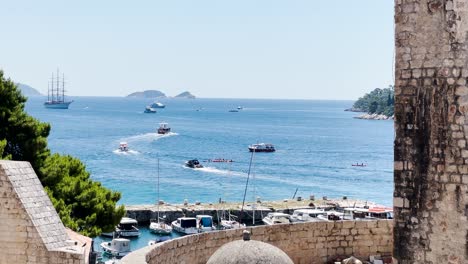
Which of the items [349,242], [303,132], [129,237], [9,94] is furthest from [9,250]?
[303,132]

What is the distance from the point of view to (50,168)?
928 inches

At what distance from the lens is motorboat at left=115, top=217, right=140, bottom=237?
57062 mm

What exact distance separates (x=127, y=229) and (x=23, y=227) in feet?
151

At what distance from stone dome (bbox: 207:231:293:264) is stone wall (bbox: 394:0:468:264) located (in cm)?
221

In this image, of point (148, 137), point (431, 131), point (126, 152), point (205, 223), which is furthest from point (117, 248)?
point (148, 137)

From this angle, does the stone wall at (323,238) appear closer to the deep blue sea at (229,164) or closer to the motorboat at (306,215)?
the motorboat at (306,215)

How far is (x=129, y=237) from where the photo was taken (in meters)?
57.1

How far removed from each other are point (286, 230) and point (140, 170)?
291ft

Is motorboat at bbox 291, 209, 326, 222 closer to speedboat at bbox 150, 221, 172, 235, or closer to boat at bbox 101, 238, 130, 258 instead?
speedboat at bbox 150, 221, 172, 235

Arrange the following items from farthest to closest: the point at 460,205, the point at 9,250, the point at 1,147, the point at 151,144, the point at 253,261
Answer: the point at 151,144
the point at 1,147
the point at 9,250
the point at 460,205
the point at 253,261

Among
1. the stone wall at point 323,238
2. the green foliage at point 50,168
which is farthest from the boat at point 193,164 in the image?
the stone wall at point 323,238

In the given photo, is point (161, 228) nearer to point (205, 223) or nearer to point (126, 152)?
point (205, 223)

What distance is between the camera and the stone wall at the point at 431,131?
303 inches

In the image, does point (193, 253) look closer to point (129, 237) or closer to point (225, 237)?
point (225, 237)
